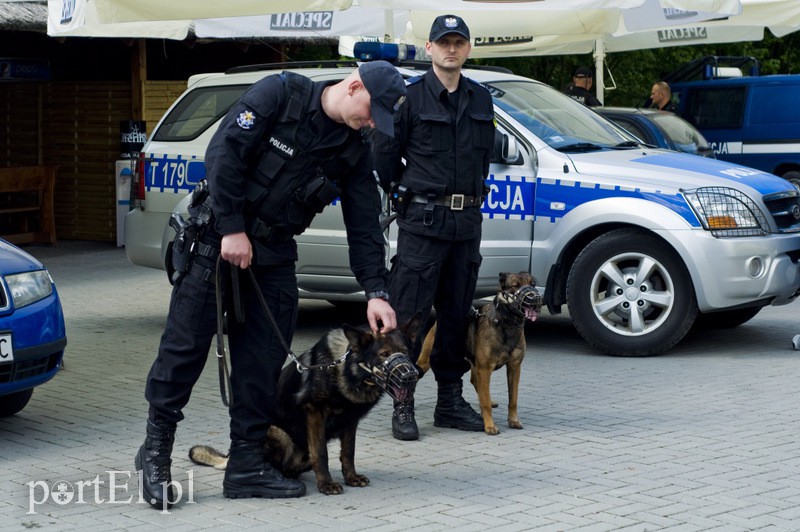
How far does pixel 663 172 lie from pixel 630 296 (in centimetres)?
86

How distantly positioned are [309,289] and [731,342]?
308 centimetres

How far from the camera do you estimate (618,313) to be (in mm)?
8898

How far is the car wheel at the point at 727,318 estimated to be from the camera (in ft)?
32.0

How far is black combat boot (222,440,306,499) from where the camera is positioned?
17.6ft

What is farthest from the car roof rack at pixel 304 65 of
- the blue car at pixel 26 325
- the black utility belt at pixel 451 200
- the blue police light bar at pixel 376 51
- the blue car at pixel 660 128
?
the blue car at pixel 660 128

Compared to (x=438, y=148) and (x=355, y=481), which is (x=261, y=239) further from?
(x=438, y=148)

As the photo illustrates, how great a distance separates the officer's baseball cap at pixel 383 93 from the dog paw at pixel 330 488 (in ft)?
4.94

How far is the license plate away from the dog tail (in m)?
1.03

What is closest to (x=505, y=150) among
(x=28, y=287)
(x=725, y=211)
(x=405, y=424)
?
(x=725, y=211)

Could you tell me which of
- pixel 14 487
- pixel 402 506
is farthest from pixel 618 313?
pixel 14 487

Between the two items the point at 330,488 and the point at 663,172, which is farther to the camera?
the point at 663,172

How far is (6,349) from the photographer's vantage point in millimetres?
6227

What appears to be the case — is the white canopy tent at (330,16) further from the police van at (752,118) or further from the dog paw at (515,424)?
the police van at (752,118)

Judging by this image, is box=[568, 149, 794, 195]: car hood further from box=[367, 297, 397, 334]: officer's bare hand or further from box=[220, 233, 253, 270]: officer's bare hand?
box=[220, 233, 253, 270]: officer's bare hand
